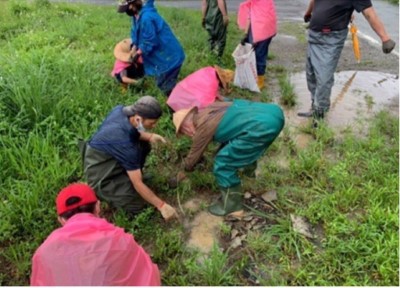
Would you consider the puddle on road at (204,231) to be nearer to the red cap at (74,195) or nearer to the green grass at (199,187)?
the green grass at (199,187)

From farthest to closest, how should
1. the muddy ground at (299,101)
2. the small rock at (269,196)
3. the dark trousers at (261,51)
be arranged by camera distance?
the dark trousers at (261,51)
the small rock at (269,196)
the muddy ground at (299,101)

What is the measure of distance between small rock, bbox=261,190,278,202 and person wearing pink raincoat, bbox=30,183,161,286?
5.21 feet

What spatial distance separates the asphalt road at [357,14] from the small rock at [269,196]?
4.77m

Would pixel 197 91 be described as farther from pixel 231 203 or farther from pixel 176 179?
pixel 231 203

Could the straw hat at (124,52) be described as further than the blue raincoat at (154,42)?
Yes

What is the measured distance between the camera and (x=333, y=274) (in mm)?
2881

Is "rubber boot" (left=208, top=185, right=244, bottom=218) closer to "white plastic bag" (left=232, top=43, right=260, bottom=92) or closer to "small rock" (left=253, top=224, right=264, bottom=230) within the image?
"small rock" (left=253, top=224, right=264, bottom=230)

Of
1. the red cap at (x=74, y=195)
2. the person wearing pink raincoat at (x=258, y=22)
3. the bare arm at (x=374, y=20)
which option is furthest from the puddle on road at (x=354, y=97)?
the red cap at (x=74, y=195)

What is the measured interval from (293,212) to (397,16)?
896cm

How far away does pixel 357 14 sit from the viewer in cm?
1086

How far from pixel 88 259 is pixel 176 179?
6.19ft

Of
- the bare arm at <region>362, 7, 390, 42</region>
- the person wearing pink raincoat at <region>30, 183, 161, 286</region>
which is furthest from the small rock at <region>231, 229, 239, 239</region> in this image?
the bare arm at <region>362, 7, 390, 42</region>

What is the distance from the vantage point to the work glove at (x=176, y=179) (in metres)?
3.84

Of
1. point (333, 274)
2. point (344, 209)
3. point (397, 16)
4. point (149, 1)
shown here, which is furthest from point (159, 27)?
point (397, 16)
